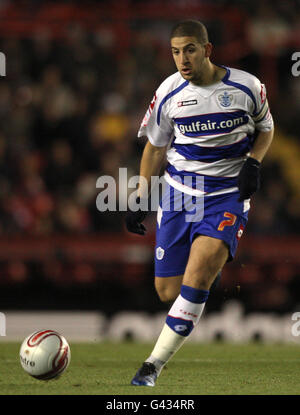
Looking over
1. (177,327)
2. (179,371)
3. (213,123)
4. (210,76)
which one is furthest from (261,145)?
(179,371)

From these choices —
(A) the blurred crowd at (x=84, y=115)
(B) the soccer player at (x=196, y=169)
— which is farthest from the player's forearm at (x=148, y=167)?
(A) the blurred crowd at (x=84, y=115)

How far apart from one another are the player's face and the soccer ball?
1.88 metres

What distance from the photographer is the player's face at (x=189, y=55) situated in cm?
543

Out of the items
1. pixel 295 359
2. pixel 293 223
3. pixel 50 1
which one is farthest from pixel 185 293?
pixel 50 1

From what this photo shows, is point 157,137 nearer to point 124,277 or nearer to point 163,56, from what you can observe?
point 124,277

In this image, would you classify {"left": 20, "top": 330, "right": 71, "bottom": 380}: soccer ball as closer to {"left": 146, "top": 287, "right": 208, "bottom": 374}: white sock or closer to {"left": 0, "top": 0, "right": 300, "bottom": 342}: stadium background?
{"left": 146, "top": 287, "right": 208, "bottom": 374}: white sock

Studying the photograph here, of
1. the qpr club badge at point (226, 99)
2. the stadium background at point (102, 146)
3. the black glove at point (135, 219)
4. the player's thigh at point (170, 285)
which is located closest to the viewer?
the qpr club badge at point (226, 99)

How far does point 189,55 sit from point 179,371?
2.34 m

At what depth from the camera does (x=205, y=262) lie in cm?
531

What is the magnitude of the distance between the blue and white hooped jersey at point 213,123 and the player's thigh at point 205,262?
0.39m

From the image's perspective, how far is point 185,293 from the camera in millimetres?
5348

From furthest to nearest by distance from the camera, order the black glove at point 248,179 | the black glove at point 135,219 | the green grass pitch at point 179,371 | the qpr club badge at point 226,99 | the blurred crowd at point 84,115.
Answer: the blurred crowd at point 84,115 < the black glove at point 135,219 < the qpr club badge at point 226,99 < the black glove at point 248,179 < the green grass pitch at point 179,371

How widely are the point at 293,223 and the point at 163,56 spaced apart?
140 inches

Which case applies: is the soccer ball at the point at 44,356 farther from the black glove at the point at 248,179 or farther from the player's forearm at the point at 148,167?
the black glove at the point at 248,179
